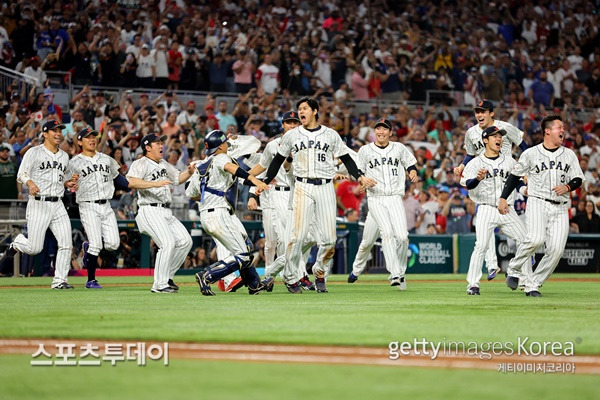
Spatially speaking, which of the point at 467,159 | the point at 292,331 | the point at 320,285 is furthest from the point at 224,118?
the point at 292,331

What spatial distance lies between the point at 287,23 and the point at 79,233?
10292 millimetres

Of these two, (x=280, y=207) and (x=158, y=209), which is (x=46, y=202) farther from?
(x=280, y=207)

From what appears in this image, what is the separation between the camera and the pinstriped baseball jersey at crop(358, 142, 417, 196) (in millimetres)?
14375

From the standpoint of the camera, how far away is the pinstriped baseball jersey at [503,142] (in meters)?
14.5

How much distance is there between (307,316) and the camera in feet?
30.3

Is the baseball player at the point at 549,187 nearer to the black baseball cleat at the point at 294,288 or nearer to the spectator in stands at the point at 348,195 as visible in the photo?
the black baseball cleat at the point at 294,288

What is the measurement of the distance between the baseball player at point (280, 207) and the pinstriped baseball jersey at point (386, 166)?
1162mm

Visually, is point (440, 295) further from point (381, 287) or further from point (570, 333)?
point (570, 333)

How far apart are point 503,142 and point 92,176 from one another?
6.19 meters

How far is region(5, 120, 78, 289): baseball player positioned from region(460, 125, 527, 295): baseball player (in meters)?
5.77

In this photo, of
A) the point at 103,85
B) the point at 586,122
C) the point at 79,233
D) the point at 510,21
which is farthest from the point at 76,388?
the point at 510,21

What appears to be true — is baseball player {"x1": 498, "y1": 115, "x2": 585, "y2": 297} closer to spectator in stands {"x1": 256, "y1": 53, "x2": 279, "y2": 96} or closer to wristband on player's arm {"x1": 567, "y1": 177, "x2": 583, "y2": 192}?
wristband on player's arm {"x1": 567, "y1": 177, "x2": 583, "y2": 192}

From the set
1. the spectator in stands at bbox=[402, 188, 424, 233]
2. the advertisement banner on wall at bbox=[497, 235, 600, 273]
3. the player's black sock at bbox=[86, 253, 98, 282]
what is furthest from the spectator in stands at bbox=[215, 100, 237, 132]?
the player's black sock at bbox=[86, 253, 98, 282]

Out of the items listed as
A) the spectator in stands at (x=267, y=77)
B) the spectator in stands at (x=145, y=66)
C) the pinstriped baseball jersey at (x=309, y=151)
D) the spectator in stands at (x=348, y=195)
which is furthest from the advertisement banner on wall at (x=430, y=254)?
the pinstriped baseball jersey at (x=309, y=151)
